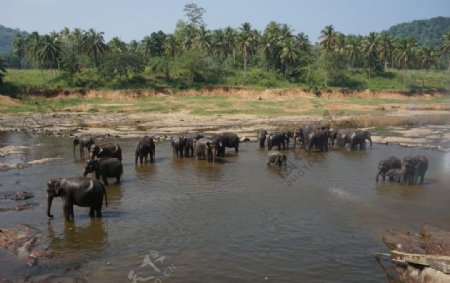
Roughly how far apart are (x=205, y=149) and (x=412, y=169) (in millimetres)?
10689

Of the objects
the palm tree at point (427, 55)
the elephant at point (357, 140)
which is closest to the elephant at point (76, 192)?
the elephant at point (357, 140)

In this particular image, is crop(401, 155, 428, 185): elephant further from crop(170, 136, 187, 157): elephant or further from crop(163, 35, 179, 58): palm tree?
crop(163, 35, 179, 58): palm tree

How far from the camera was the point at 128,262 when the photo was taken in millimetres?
11867

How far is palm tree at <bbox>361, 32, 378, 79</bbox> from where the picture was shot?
8681cm

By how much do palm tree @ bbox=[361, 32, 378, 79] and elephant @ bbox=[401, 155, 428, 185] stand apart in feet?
230

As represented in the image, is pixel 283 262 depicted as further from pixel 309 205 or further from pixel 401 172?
pixel 401 172

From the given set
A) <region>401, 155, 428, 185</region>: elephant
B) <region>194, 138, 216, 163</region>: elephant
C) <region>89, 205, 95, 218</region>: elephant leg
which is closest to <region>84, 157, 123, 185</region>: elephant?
<region>89, 205, 95, 218</region>: elephant leg

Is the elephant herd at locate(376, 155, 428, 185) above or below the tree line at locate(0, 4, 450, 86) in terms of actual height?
below

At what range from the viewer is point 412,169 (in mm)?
19812

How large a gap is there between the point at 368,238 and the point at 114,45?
74.9 m

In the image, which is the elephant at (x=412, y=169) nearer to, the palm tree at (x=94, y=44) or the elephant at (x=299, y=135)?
the elephant at (x=299, y=135)

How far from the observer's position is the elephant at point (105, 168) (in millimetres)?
19250

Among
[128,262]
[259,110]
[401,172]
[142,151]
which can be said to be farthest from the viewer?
[259,110]

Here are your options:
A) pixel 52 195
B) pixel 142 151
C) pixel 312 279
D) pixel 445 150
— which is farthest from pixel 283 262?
pixel 445 150
